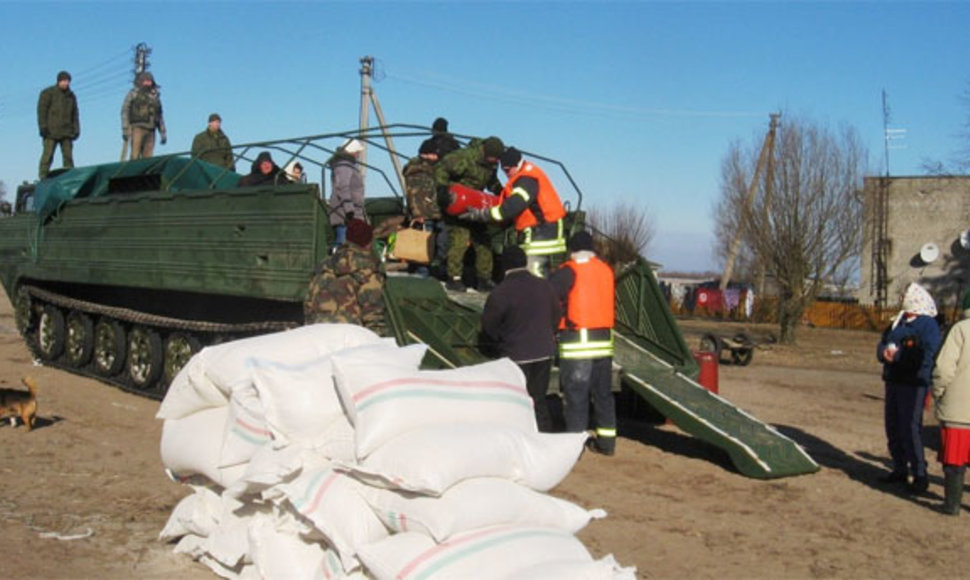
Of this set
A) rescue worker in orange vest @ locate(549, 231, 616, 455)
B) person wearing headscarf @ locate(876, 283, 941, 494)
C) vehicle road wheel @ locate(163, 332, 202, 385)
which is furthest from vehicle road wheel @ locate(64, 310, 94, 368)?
person wearing headscarf @ locate(876, 283, 941, 494)

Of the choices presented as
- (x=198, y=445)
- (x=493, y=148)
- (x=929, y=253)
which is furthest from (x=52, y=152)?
(x=929, y=253)

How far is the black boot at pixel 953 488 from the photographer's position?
7375mm

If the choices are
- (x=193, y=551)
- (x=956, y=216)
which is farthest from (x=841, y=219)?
(x=193, y=551)

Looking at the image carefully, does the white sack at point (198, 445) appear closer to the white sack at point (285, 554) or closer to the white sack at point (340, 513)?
the white sack at point (285, 554)

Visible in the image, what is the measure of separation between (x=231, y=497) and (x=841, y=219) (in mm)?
21929

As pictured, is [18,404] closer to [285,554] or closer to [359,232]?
[359,232]

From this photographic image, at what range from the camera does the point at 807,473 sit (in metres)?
8.61

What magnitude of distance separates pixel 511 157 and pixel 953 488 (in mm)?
4358

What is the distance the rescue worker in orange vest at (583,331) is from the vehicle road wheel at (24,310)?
8651mm

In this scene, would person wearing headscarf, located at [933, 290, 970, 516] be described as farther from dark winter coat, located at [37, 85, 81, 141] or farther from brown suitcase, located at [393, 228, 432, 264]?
dark winter coat, located at [37, 85, 81, 141]

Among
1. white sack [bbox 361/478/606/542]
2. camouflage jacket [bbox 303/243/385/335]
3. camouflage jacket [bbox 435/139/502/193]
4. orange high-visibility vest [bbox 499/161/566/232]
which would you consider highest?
camouflage jacket [bbox 435/139/502/193]

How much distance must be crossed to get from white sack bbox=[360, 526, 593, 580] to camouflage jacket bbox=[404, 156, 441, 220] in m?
5.67

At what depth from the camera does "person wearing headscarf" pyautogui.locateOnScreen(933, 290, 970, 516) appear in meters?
7.27

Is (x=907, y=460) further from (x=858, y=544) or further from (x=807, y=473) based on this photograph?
(x=858, y=544)
